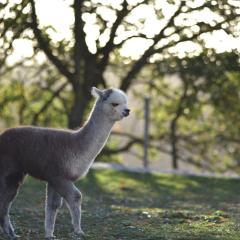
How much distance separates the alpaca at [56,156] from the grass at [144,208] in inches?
18.1

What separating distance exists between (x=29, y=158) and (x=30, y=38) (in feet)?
31.0

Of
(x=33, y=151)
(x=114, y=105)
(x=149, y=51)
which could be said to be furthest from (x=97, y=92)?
(x=149, y=51)

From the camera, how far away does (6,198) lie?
8.48 metres

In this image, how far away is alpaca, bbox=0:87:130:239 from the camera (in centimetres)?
823

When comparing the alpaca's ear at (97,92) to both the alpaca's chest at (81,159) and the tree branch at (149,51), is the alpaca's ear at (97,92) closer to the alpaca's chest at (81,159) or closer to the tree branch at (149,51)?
the alpaca's chest at (81,159)

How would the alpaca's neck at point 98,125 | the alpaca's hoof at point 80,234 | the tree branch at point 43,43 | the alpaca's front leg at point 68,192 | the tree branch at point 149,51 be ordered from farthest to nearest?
the tree branch at point 149,51 → the tree branch at point 43,43 → the alpaca's neck at point 98,125 → the alpaca's hoof at point 80,234 → the alpaca's front leg at point 68,192

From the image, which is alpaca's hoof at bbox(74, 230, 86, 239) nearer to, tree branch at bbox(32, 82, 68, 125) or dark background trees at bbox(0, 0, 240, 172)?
dark background trees at bbox(0, 0, 240, 172)

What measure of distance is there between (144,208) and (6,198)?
13.9 feet

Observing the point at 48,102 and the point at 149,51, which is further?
the point at 48,102

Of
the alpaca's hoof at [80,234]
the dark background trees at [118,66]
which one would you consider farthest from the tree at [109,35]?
the alpaca's hoof at [80,234]

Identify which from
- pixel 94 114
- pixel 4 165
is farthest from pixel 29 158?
pixel 94 114

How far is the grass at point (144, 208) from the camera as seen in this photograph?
29.7ft

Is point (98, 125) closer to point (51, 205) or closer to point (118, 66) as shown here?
point (51, 205)

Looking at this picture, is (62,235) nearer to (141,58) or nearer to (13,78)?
(141,58)
